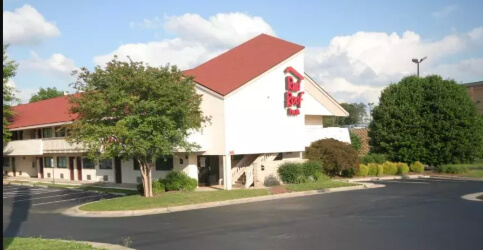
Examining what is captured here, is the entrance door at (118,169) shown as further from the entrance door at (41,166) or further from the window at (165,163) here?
the entrance door at (41,166)

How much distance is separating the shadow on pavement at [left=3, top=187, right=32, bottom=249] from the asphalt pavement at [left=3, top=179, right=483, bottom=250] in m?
0.04

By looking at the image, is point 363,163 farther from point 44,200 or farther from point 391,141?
point 44,200

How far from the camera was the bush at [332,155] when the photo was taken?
29.7 meters

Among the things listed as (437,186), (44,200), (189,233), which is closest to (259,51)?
(437,186)

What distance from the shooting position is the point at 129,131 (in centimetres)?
1981

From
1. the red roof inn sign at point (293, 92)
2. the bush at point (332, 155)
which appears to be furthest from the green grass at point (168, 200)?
the bush at point (332, 155)

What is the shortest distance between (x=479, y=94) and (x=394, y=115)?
2628 cm

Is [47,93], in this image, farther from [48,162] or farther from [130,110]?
[130,110]

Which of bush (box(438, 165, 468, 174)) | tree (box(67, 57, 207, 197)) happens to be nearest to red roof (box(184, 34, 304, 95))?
tree (box(67, 57, 207, 197))

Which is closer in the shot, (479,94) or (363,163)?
(363,163)

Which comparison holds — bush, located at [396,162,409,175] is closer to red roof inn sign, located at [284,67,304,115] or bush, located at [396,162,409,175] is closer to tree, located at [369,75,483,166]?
tree, located at [369,75,483,166]

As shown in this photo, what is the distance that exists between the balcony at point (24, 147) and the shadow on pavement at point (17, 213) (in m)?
9.10

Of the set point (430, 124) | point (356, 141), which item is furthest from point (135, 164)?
point (430, 124)

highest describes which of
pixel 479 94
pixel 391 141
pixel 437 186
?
pixel 479 94
